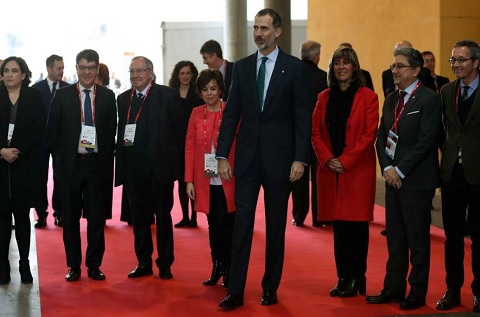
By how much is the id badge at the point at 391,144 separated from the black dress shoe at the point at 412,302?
0.83 m

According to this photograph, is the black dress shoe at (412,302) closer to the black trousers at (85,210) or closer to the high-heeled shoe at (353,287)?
the high-heeled shoe at (353,287)

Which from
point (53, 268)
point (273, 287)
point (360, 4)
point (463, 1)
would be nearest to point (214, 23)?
point (360, 4)

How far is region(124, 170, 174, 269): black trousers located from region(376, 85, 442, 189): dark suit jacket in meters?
1.73

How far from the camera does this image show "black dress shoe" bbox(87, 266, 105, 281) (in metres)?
6.36

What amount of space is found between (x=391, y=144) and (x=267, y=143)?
0.75m

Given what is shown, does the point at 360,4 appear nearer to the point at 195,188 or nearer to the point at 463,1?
the point at 463,1

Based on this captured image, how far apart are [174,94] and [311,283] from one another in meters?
1.61

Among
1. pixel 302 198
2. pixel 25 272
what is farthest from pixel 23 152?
pixel 302 198

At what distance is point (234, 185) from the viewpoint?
19.1ft

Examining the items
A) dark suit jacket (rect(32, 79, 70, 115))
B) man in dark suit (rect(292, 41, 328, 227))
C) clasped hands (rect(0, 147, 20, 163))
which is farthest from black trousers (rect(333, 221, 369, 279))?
dark suit jacket (rect(32, 79, 70, 115))

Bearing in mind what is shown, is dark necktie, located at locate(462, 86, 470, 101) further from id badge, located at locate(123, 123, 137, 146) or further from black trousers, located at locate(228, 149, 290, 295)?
id badge, located at locate(123, 123, 137, 146)

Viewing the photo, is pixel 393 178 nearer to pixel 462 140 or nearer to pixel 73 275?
pixel 462 140

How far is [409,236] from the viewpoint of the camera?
17.8ft

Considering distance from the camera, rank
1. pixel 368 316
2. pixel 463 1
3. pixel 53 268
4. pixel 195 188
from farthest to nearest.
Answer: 1. pixel 463 1
2. pixel 53 268
3. pixel 195 188
4. pixel 368 316
